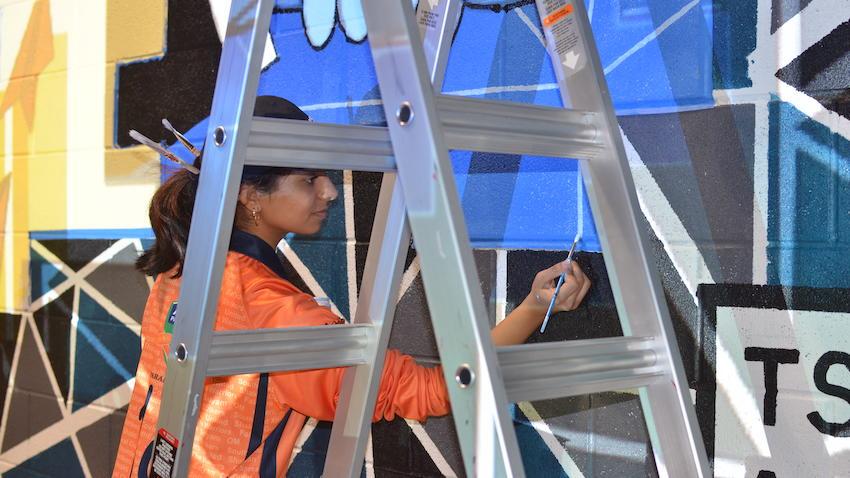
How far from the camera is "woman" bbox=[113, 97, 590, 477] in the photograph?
5.17 feet

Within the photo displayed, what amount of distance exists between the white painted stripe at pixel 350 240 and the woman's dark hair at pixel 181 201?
15.5 inches

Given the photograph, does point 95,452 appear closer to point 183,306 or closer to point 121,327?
point 121,327

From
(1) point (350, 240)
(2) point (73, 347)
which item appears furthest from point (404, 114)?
(2) point (73, 347)

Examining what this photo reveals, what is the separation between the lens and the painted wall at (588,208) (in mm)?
1481

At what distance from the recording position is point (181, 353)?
1.20 meters

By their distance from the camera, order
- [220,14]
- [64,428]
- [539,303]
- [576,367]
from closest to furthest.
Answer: [576,367]
[539,303]
[220,14]
[64,428]

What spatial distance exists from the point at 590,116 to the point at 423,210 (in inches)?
13.4

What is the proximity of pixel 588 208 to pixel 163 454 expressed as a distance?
2.83 ft

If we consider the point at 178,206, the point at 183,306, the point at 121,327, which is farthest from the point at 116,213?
the point at 183,306

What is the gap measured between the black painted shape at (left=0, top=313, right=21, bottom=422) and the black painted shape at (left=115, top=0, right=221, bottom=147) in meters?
0.81

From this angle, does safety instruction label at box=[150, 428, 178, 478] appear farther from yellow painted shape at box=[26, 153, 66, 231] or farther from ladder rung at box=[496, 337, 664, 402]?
yellow painted shape at box=[26, 153, 66, 231]

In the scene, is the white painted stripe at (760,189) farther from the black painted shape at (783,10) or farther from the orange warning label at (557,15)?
the orange warning label at (557,15)

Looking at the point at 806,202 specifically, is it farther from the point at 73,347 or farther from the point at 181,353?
the point at 73,347

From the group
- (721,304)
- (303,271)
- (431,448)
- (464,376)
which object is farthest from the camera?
(303,271)
